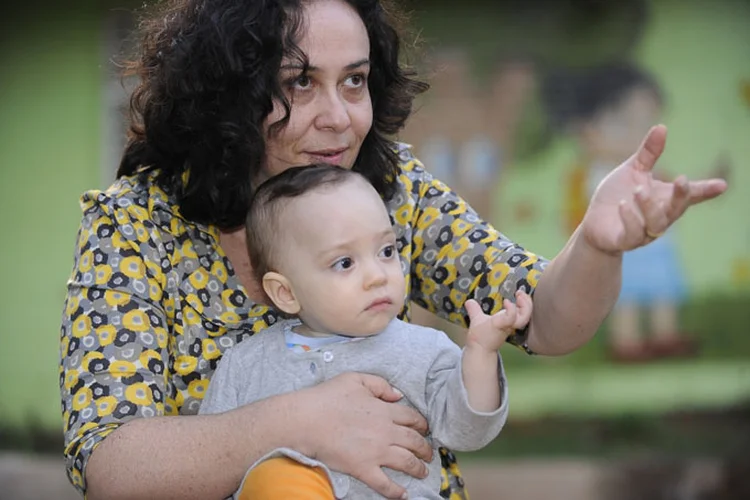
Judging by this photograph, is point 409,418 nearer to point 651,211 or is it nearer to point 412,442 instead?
point 412,442

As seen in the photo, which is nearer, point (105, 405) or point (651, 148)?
point (651, 148)

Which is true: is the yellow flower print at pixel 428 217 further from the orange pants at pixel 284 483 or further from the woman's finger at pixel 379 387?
the orange pants at pixel 284 483

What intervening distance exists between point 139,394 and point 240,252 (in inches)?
18.6

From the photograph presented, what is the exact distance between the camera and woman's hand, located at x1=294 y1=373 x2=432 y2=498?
2.41 metres

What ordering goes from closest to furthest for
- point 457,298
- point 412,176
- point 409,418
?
point 409,418
point 457,298
point 412,176

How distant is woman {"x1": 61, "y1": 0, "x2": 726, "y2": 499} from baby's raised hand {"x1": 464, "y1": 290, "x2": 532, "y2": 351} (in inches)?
7.3

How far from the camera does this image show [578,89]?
7027 millimetres

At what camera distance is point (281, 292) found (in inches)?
103

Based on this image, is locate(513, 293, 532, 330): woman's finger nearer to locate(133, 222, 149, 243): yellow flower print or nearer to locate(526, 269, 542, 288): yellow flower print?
locate(526, 269, 542, 288): yellow flower print

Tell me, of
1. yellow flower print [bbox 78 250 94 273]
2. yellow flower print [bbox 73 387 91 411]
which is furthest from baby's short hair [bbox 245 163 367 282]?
yellow flower print [bbox 73 387 91 411]

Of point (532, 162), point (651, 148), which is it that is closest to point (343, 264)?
point (651, 148)

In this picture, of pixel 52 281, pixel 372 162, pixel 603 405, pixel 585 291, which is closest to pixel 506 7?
pixel 603 405

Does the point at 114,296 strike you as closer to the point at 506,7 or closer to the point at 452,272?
the point at 452,272

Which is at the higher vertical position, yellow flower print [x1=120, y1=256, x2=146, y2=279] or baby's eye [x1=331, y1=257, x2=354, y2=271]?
baby's eye [x1=331, y1=257, x2=354, y2=271]
